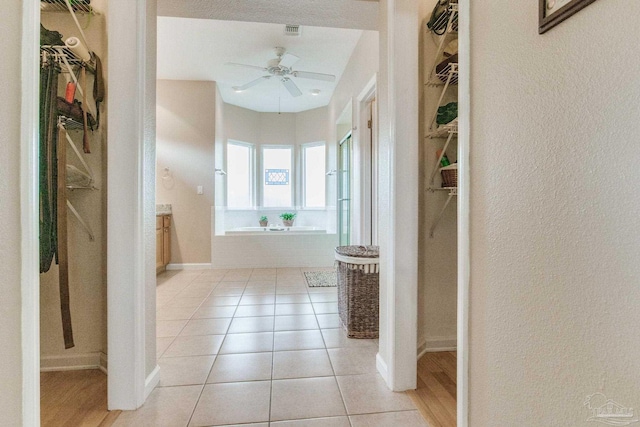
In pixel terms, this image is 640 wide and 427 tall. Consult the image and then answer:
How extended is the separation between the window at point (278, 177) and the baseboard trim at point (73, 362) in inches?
175

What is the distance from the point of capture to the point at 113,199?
1375mm

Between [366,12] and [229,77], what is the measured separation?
9.91 ft

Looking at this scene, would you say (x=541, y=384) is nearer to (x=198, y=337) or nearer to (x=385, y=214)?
(x=385, y=214)

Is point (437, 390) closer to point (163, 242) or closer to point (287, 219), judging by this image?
point (163, 242)

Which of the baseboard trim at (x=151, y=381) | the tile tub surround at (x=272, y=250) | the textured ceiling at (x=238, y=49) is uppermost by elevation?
the textured ceiling at (x=238, y=49)

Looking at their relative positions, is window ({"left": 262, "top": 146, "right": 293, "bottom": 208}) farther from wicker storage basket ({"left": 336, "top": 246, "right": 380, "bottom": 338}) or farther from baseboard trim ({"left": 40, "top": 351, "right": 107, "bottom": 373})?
baseboard trim ({"left": 40, "top": 351, "right": 107, "bottom": 373})

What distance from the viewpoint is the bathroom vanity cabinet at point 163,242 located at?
3949 millimetres

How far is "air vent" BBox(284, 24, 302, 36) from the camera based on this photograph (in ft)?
10.0

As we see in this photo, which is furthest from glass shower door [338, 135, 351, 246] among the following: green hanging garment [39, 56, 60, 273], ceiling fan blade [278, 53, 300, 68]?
green hanging garment [39, 56, 60, 273]

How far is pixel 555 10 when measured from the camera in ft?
2.04

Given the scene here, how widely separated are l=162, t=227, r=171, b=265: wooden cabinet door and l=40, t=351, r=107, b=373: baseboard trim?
95.1 inches

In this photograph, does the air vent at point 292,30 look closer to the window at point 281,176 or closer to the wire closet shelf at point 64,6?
the wire closet shelf at point 64,6

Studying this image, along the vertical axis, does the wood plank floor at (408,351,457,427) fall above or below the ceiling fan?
below

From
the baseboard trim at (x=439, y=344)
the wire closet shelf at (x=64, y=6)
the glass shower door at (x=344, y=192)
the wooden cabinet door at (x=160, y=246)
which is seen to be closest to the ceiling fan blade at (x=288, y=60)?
the glass shower door at (x=344, y=192)
